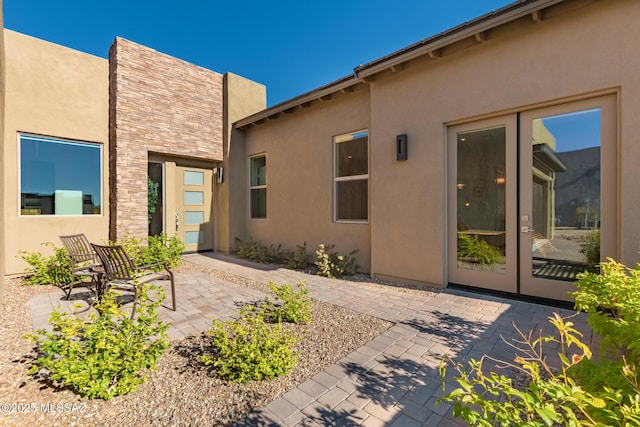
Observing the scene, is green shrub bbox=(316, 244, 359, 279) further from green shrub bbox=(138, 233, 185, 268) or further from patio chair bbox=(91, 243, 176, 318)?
green shrub bbox=(138, 233, 185, 268)

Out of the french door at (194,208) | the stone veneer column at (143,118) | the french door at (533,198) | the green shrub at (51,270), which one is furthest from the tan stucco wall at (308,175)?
the green shrub at (51,270)

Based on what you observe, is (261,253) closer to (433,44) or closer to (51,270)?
(51,270)

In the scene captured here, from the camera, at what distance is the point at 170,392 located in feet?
7.39

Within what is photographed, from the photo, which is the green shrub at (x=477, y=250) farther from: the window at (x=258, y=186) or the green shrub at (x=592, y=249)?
the window at (x=258, y=186)

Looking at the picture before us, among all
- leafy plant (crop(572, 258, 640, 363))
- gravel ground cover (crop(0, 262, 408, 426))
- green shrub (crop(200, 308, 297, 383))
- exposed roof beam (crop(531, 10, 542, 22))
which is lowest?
gravel ground cover (crop(0, 262, 408, 426))

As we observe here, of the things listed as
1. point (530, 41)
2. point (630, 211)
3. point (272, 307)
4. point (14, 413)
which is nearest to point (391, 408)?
point (272, 307)

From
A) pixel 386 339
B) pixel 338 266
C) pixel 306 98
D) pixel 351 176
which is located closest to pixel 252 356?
pixel 386 339

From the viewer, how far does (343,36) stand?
9.31 m

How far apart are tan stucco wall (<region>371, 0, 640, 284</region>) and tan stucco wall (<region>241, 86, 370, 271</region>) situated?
0.77 meters

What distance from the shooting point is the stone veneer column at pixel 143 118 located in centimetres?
681

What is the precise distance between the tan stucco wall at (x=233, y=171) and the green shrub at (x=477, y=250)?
6360mm

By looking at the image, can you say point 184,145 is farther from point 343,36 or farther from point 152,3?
point 343,36

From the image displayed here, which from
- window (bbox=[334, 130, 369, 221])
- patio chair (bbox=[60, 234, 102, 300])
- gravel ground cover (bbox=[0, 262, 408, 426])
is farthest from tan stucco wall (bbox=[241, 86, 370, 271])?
patio chair (bbox=[60, 234, 102, 300])

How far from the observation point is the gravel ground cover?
1976mm
